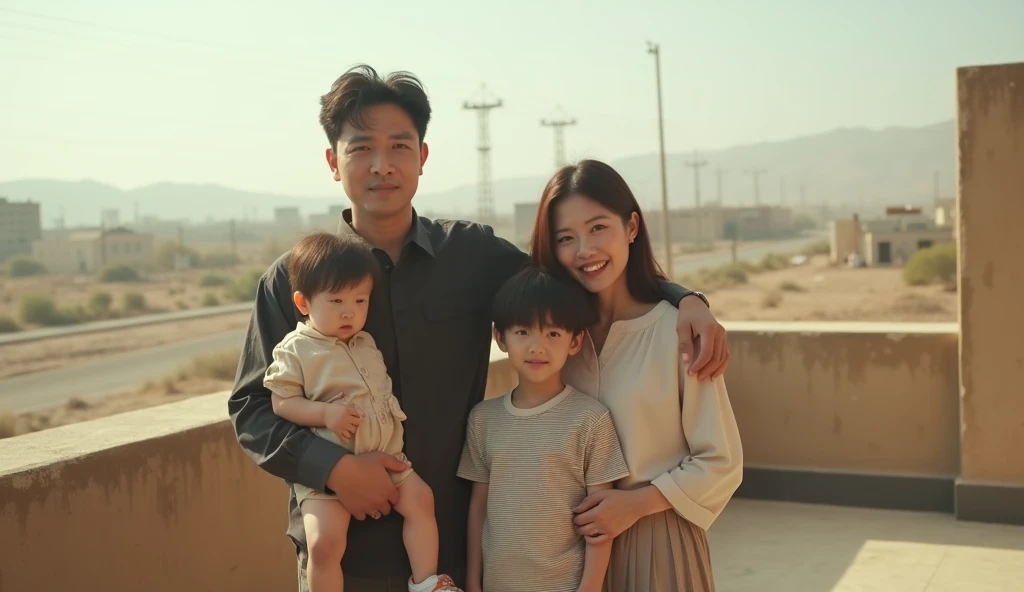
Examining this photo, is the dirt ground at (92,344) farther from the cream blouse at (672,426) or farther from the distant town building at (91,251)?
the distant town building at (91,251)

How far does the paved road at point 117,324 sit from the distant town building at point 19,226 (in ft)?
122

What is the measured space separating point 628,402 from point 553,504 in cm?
30

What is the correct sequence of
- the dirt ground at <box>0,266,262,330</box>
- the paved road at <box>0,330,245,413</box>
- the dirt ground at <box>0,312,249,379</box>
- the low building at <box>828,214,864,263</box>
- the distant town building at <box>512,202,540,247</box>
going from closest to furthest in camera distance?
the paved road at <box>0,330,245,413</box> < the dirt ground at <box>0,312,249,379</box> < the dirt ground at <box>0,266,262,330</box> < the low building at <box>828,214,864,263</box> < the distant town building at <box>512,202,540,247</box>

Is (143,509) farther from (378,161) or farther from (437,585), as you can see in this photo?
(378,161)

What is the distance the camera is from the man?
8.45 ft

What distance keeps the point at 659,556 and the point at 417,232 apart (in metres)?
0.99

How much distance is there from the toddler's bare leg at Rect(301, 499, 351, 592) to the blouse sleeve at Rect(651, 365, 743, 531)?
736 millimetres

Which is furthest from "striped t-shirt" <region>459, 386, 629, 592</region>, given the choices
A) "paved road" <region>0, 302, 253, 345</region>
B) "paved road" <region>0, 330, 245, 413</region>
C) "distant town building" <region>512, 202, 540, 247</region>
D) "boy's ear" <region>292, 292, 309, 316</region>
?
"distant town building" <region>512, 202, 540, 247</region>

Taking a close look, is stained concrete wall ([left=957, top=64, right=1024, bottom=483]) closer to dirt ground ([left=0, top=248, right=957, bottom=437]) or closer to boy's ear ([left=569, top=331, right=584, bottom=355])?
boy's ear ([left=569, top=331, right=584, bottom=355])

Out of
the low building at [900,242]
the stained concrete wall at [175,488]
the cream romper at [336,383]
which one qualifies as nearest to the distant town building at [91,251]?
the low building at [900,242]

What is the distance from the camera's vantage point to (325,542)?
2.46m

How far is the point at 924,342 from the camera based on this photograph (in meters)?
6.04

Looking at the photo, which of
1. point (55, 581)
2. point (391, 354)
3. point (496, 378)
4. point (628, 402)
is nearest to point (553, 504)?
point (628, 402)

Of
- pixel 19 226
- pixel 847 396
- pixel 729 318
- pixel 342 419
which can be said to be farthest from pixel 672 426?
pixel 19 226
